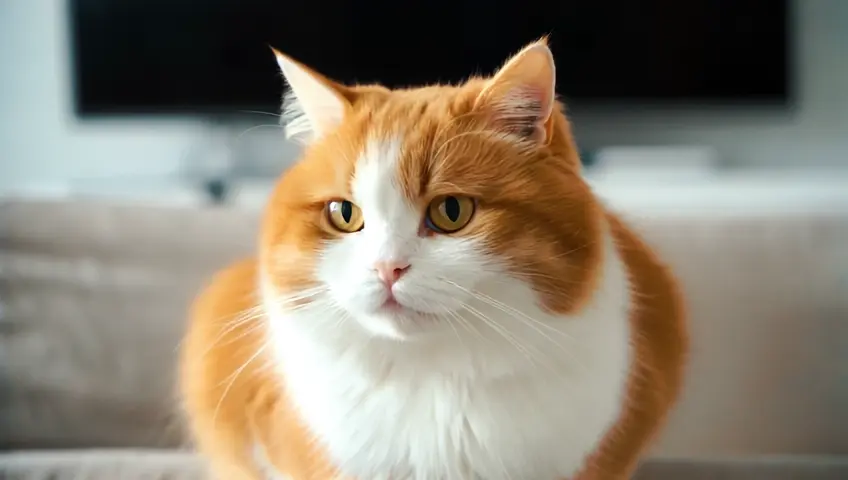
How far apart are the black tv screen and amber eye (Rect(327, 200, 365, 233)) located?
1.32 metres

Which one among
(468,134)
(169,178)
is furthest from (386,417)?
(169,178)

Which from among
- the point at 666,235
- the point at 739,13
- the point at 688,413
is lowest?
the point at 688,413

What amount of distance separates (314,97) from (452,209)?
0.57ft

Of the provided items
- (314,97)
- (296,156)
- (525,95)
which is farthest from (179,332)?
(525,95)

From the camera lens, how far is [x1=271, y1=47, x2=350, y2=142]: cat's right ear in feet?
2.12

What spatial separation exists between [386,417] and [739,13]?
5.60 feet

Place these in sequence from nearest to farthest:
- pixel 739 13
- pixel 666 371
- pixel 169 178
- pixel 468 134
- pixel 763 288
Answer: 1. pixel 468 134
2. pixel 666 371
3. pixel 763 288
4. pixel 739 13
5. pixel 169 178

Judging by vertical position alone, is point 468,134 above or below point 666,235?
above

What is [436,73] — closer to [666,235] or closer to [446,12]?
[446,12]

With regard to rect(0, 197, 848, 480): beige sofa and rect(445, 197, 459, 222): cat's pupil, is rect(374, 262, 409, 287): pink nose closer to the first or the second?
rect(445, 197, 459, 222): cat's pupil

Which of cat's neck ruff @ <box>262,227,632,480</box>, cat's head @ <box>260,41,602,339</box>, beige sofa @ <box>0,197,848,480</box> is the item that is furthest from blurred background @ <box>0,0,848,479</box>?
cat's head @ <box>260,41,602,339</box>

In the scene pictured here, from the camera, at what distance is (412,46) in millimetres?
1982

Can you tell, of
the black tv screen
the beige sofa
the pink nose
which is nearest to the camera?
the pink nose

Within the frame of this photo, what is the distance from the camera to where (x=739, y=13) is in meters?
1.91
